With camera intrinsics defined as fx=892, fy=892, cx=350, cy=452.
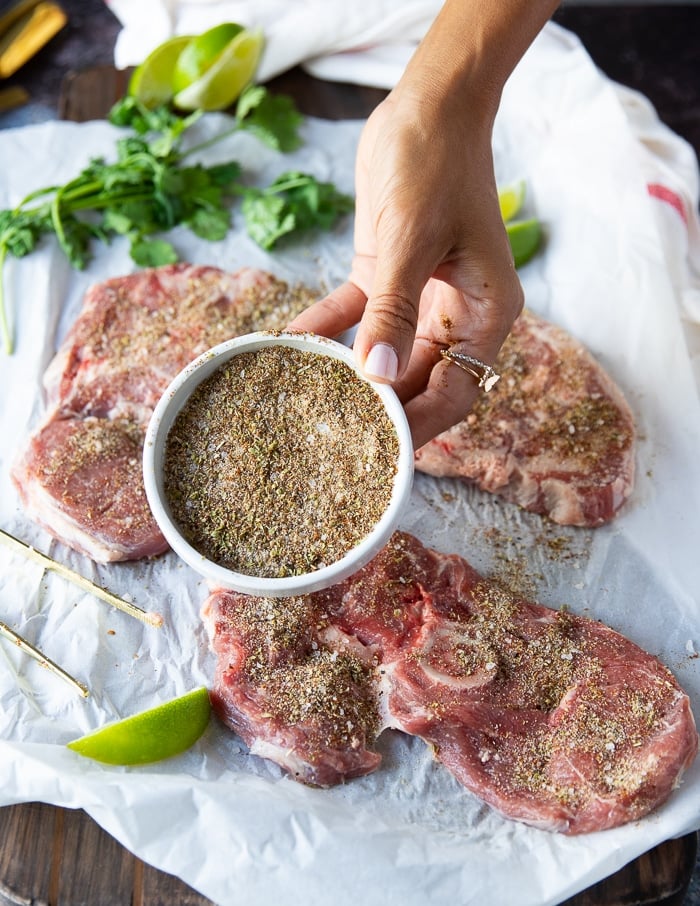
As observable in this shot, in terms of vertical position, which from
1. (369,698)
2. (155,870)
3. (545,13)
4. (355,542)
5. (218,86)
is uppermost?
(545,13)

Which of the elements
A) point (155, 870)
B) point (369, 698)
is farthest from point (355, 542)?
point (155, 870)

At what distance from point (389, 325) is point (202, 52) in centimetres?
208

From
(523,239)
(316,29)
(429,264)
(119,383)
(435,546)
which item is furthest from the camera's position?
(316,29)

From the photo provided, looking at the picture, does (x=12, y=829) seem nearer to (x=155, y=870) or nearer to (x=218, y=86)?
(x=155, y=870)

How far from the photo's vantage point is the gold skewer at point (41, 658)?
2.48 m

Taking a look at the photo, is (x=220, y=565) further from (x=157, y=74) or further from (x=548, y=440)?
(x=157, y=74)

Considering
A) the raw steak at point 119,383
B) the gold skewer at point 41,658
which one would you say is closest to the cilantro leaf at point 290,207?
the raw steak at point 119,383

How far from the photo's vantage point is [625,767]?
2336mm

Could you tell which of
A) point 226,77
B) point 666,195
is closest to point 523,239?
point 666,195

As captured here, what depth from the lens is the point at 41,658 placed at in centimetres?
249

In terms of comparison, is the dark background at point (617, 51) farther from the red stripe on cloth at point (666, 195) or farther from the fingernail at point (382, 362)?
the fingernail at point (382, 362)

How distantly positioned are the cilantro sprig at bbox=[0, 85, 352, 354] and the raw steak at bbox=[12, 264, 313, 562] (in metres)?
0.24

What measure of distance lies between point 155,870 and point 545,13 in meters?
2.64

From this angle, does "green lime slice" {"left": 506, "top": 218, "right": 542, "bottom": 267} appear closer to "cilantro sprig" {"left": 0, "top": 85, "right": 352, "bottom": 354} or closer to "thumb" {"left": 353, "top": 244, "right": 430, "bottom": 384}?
"cilantro sprig" {"left": 0, "top": 85, "right": 352, "bottom": 354}
